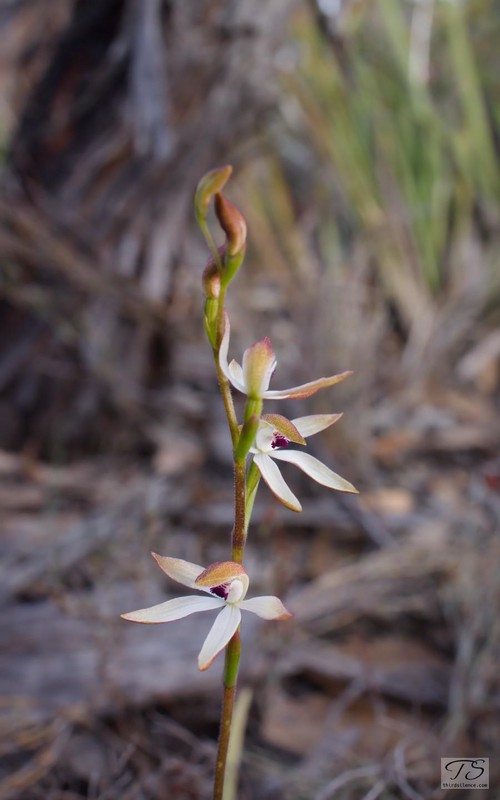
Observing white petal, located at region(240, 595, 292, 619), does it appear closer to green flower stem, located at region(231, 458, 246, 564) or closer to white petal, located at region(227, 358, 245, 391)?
green flower stem, located at region(231, 458, 246, 564)

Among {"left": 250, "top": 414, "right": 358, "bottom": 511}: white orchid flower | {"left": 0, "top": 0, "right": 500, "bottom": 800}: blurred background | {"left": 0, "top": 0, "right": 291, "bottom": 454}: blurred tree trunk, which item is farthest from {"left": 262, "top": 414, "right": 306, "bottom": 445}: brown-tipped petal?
{"left": 0, "top": 0, "right": 291, "bottom": 454}: blurred tree trunk

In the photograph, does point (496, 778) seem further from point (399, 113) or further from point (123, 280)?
point (399, 113)

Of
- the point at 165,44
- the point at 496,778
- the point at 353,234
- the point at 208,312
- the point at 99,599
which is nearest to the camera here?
the point at 208,312

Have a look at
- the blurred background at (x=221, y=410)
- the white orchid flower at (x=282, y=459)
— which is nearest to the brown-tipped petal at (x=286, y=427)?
the white orchid flower at (x=282, y=459)

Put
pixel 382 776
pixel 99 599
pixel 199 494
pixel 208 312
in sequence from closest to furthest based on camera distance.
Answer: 1. pixel 208 312
2. pixel 382 776
3. pixel 99 599
4. pixel 199 494

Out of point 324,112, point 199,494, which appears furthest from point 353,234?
point 199,494

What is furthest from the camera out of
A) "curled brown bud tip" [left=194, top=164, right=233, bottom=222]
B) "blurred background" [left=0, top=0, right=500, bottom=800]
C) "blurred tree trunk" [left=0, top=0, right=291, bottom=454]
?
"blurred tree trunk" [left=0, top=0, right=291, bottom=454]
